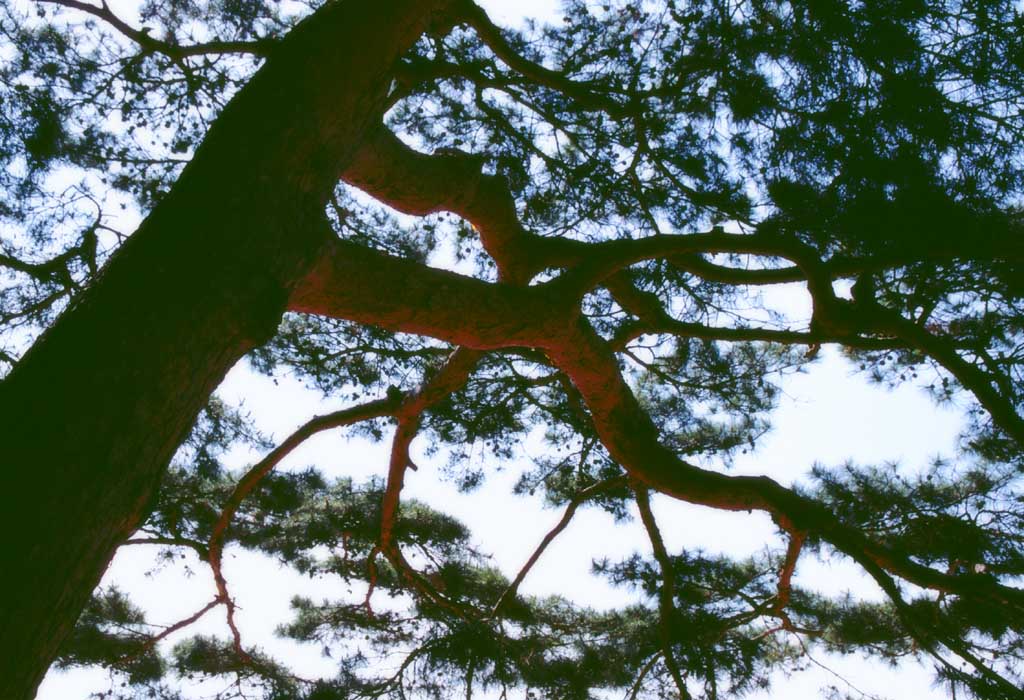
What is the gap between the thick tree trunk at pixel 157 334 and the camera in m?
0.99

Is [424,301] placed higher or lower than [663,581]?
lower

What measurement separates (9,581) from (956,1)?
301cm

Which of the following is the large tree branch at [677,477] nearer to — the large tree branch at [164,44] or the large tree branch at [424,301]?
the large tree branch at [424,301]

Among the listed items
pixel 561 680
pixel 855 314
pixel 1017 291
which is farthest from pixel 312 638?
pixel 1017 291

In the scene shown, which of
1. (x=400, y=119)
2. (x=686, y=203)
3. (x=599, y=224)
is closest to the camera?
(x=686, y=203)

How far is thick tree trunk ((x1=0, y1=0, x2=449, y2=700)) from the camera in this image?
995 millimetres

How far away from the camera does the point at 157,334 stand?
117cm

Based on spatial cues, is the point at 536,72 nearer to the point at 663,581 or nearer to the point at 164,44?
the point at 164,44

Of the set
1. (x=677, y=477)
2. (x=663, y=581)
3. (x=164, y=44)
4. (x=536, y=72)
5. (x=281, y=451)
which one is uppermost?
(x=536, y=72)

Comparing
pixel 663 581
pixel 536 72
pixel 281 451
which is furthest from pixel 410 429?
pixel 536 72

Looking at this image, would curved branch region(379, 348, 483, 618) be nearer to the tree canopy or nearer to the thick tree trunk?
the tree canopy

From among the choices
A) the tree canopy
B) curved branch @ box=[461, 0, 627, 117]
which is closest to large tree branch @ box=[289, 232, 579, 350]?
the tree canopy

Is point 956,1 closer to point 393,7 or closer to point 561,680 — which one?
point 393,7

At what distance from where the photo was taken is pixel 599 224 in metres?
3.38
